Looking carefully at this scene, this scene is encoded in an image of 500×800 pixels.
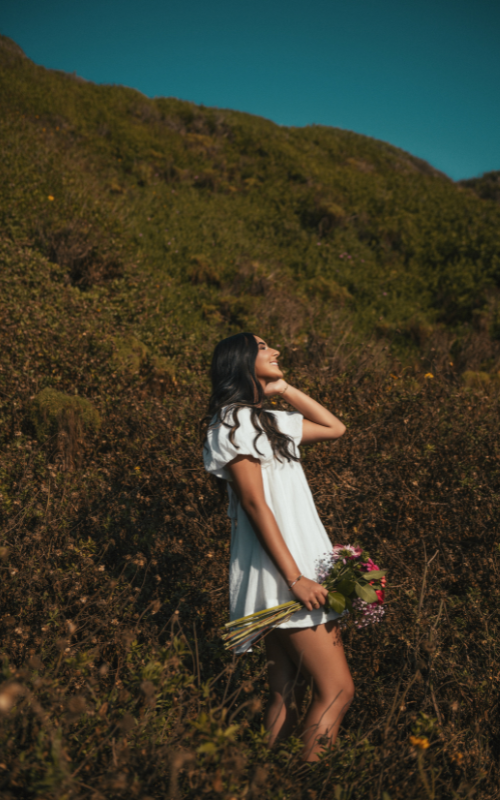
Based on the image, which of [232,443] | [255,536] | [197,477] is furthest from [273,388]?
[197,477]

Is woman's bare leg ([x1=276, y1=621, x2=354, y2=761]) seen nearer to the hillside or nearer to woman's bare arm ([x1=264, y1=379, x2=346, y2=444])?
the hillside

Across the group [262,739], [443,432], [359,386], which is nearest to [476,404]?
[443,432]

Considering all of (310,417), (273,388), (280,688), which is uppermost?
(273,388)

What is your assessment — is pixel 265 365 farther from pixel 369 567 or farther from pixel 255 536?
pixel 369 567

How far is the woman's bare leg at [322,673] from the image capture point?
1673mm

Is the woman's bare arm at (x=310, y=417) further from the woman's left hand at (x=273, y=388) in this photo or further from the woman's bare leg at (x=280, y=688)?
the woman's bare leg at (x=280, y=688)

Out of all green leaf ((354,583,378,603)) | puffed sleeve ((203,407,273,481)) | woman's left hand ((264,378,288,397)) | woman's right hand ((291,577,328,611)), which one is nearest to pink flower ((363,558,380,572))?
green leaf ((354,583,378,603))

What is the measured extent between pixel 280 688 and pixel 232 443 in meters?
1.00

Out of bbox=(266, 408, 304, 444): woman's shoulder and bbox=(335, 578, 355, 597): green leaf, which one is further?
bbox=(266, 408, 304, 444): woman's shoulder

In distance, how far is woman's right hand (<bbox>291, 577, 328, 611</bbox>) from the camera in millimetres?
1657

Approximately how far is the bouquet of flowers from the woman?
0.13 ft

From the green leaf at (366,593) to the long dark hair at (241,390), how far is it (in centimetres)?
55

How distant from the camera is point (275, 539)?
5.53 ft

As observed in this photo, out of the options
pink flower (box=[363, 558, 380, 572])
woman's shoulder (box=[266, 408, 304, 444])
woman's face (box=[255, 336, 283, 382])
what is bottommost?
pink flower (box=[363, 558, 380, 572])
